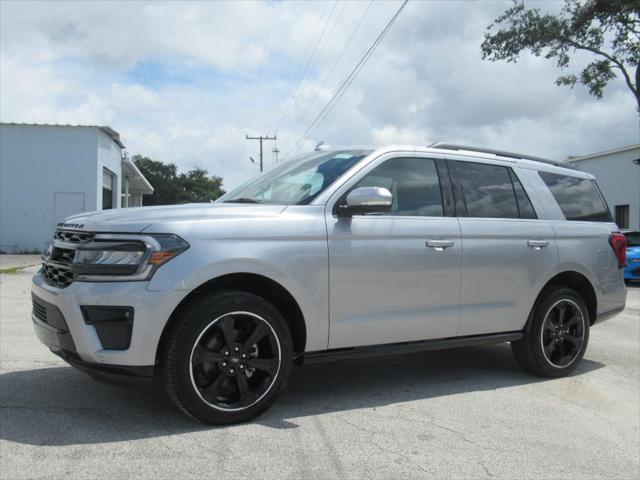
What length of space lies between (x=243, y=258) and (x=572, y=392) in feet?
9.94

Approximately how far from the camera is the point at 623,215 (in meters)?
30.2

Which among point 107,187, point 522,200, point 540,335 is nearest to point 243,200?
point 522,200

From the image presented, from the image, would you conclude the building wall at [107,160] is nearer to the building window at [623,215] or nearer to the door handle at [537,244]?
the door handle at [537,244]

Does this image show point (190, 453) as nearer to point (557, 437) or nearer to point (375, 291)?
point (375, 291)

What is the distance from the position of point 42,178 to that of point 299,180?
76.3ft

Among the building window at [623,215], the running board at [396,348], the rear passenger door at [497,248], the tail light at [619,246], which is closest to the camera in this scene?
the running board at [396,348]

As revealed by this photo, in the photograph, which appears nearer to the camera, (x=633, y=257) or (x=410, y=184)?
(x=410, y=184)

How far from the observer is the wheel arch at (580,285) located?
5.32 metres

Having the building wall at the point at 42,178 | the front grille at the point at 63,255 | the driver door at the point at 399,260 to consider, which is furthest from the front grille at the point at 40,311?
the building wall at the point at 42,178

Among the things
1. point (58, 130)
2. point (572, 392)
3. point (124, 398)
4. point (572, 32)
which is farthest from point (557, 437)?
point (58, 130)

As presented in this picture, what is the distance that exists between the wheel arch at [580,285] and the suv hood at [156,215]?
2730 mm

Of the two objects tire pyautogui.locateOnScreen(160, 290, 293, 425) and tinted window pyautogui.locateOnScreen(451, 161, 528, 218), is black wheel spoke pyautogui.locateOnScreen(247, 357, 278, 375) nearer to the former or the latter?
tire pyautogui.locateOnScreen(160, 290, 293, 425)

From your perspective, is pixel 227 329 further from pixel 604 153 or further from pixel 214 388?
pixel 604 153

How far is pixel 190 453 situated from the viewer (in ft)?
10.8
